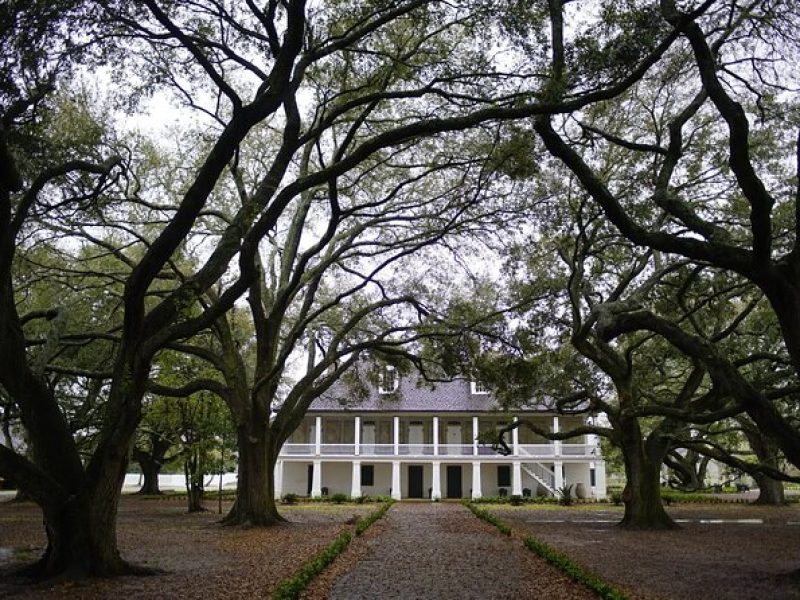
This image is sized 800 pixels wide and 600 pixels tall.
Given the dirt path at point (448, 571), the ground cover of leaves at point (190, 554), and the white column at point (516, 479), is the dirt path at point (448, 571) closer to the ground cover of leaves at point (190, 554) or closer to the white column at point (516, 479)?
the ground cover of leaves at point (190, 554)

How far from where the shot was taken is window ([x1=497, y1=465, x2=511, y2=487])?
42344 mm

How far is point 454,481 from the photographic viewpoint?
42.7 meters

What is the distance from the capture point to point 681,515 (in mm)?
28406

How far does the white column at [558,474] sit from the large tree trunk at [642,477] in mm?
18647

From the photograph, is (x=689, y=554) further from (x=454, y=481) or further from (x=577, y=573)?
(x=454, y=481)

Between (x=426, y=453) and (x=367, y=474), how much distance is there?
421 cm

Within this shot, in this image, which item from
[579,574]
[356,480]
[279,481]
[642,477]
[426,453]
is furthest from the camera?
[279,481]

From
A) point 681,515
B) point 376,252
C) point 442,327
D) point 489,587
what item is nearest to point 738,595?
point 489,587

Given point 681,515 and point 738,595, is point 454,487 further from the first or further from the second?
point 738,595

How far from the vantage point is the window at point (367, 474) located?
43.0 m

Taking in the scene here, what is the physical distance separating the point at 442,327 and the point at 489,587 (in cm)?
1092

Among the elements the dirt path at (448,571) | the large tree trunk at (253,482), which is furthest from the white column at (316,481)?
the dirt path at (448,571)

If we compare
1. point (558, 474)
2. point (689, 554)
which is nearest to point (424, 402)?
point (558, 474)

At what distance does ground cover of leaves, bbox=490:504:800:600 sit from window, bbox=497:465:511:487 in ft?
52.7
